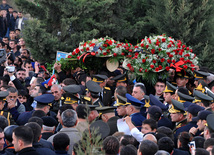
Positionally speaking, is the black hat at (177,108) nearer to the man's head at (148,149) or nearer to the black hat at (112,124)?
the black hat at (112,124)

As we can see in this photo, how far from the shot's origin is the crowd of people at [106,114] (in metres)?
4.94

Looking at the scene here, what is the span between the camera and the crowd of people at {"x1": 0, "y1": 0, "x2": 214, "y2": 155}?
4938mm

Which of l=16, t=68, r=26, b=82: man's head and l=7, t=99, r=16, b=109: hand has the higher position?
l=16, t=68, r=26, b=82: man's head

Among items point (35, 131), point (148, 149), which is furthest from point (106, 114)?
point (148, 149)

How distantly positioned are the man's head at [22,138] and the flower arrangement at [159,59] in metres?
4.99

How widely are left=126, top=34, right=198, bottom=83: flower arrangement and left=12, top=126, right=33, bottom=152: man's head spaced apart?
499cm

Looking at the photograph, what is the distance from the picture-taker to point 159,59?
945 cm

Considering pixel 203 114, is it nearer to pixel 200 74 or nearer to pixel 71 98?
pixel 71 98

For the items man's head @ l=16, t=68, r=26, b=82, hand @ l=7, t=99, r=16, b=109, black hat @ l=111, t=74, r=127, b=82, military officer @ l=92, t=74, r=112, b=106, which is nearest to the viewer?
hand @ l=7, t=99, r=16, b=109

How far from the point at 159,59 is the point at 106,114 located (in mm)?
2886

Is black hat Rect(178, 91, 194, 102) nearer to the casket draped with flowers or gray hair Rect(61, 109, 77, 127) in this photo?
the casket draped with flowers

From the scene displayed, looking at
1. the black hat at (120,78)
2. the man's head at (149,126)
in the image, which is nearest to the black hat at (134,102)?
the man's head at (149,126)

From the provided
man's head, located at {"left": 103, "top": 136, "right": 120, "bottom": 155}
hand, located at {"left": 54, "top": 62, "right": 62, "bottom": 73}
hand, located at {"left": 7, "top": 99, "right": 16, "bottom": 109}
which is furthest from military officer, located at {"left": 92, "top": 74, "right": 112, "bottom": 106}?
man's head, located at {"left": 103, "top": 136, "right": 120, "bottom": 155}

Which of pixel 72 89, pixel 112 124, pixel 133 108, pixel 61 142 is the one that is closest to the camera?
pixel 61 142
